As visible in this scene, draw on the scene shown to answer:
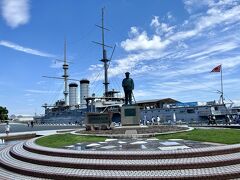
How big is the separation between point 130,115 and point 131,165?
1467 cm

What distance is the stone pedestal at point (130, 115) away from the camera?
971 inches

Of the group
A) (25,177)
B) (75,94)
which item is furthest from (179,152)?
(75,94)

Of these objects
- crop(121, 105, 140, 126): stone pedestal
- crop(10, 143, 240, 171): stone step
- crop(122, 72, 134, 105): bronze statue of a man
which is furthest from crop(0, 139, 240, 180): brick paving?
crop(122, 72, 134, 105): bronze statue of a man

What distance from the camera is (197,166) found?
9984mm

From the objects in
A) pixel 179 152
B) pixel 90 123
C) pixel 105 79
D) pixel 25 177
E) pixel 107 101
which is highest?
pixel 105 79

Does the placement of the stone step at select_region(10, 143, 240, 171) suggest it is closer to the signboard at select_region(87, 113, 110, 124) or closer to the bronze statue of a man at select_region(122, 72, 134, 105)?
the signboard at select_region(87, 113, 110, 124)

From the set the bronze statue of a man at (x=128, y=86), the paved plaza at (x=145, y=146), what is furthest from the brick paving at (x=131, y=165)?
the bronze statue of a man at (x=128, y=86)

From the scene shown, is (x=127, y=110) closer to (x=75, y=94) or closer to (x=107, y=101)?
(x=107, y=101)

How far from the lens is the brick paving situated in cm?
940

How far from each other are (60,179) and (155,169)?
10.8 ft

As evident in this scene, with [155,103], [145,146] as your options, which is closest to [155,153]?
[145,146]

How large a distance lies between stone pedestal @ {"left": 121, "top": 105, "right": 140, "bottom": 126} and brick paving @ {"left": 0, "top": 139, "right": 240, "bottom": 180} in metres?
12.3

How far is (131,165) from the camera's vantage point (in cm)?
1008

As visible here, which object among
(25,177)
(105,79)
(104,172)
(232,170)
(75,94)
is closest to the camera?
(232,170)
